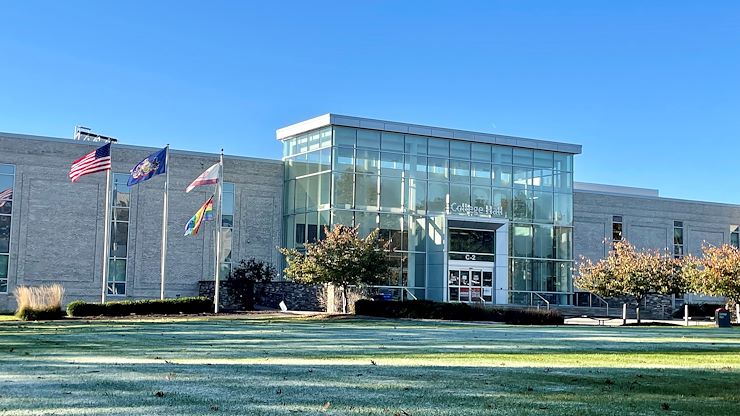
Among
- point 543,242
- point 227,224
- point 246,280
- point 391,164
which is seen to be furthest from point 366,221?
point 543,242

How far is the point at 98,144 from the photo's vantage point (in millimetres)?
48781

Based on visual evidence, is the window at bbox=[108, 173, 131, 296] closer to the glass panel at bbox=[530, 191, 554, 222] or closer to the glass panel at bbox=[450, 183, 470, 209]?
the glass panel at bbox=[450, 183, 470, 209]

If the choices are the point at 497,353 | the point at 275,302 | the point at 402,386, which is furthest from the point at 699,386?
the point at 275,302

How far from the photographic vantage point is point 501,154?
176 ft

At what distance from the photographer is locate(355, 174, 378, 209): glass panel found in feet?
162

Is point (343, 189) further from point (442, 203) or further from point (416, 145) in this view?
point (442, 203)

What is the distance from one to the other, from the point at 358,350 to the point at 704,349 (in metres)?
6.75

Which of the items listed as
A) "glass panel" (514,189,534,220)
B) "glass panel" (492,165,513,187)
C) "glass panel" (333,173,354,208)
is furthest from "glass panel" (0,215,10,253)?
"glass panel" (514,189,534,220)

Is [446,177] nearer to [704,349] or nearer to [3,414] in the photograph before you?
[704,349]

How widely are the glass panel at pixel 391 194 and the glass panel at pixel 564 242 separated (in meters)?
10.8

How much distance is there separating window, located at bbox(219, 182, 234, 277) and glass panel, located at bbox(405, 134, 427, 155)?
10.4 m

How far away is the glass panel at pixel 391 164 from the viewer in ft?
165

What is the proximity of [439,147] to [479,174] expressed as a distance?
298 centimetres

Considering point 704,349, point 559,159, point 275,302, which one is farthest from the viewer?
point 559,159
